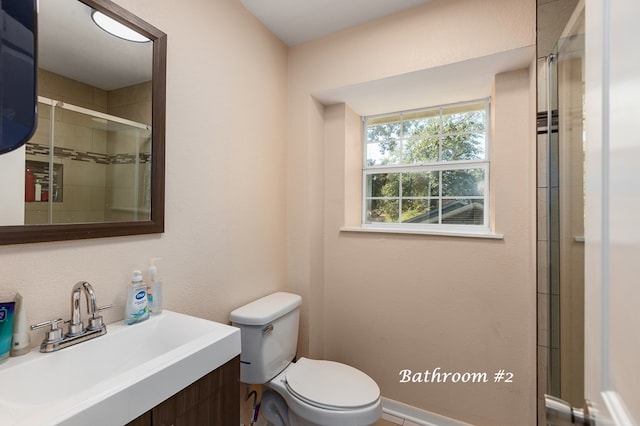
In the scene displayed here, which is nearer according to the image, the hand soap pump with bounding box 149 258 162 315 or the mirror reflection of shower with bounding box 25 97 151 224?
the mirror reflection of shower with bounding box 25 97 151 224

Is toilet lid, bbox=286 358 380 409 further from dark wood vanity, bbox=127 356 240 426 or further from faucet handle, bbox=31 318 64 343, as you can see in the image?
faucet handle, bbox=31 318 64 343

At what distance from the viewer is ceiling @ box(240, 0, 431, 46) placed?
1480mm

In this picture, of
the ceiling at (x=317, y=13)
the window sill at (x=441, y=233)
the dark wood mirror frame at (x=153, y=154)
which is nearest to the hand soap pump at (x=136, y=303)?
the dark wood mirror frame at (x=153, y=154)

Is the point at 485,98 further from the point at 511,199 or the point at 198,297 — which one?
the point at 198,297

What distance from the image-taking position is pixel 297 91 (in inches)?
73.4

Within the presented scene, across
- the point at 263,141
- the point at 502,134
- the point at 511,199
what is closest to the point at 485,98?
the point at 502,134

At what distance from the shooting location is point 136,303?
0.99 meters

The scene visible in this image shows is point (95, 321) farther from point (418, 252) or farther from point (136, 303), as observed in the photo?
point (418, 252)

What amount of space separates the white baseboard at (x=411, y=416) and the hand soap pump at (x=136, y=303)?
154 centimetres

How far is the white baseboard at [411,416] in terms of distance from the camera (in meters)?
1.63

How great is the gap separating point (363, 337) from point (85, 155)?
1731mm

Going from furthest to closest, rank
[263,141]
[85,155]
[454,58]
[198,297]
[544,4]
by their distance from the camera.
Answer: [263,141]
[454,58]
[198,297]
[85,155]
[544,4]

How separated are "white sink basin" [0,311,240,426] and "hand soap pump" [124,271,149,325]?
0.09ft

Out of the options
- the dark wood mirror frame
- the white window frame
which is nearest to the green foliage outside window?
the white window frame
